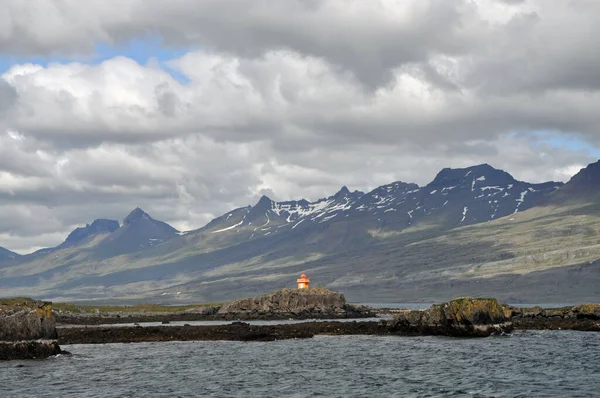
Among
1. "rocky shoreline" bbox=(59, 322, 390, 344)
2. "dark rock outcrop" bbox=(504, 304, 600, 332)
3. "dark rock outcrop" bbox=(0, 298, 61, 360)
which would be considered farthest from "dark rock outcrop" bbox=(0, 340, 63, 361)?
"dark rock outcrop" bbox=(504, 304, 600, 332)

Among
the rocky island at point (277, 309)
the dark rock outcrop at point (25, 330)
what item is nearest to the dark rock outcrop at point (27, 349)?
the dark rock outcrop at point (25, 330)

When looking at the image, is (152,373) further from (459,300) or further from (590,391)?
(459,300)

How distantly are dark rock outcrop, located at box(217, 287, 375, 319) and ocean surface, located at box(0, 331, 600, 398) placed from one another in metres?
84.9

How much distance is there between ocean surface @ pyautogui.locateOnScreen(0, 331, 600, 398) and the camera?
59.3 meters

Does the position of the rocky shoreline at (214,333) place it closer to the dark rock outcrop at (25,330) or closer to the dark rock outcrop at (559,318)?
the dark rock outcrop at (25,330)

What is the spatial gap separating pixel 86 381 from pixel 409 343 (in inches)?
1688

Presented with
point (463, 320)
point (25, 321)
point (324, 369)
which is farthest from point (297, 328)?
point (25, 321)

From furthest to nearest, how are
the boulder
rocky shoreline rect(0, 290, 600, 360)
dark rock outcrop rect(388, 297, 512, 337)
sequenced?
dark rock outcrop rect(388, 297, 512, 337)
rocky shoreline rect(0, 290, 600, 360)
the boulder

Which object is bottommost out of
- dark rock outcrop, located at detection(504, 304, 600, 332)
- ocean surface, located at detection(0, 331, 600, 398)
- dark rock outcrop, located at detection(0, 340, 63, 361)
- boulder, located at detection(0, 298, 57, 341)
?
ocean surface, located at detection(0, 331, 600, 398)

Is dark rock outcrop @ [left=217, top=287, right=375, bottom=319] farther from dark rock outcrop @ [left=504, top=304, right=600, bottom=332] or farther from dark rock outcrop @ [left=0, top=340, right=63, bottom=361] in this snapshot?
dark rock outcrop @ [left=0, top=340, right=63, bottom=361]

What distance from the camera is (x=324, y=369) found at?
2842 inches

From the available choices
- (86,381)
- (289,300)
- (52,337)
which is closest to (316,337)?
(52,337)

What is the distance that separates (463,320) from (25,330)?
52415 millimetres

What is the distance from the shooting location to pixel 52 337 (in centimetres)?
8312
